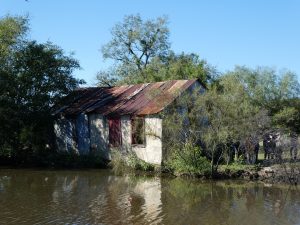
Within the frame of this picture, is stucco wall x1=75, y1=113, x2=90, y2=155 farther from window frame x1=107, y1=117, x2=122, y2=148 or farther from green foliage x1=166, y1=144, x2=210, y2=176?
green foliage x1=166, y1=144, x2=210, y2=176

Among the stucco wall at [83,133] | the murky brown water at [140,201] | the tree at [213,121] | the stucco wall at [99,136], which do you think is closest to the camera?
the murky brown water at [140,201]

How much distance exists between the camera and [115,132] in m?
28.9

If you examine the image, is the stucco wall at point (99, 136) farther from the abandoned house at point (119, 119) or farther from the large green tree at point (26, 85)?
the large green tree at point (26, 85)

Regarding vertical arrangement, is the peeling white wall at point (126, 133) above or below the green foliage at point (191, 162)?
above

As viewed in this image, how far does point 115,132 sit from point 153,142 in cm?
346

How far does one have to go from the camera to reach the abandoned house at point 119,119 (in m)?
26.3

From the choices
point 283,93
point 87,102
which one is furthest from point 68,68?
point 283,93

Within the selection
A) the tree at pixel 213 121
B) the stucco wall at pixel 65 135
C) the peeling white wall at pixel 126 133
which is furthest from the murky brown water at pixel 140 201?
the stucco wall at pixel 65 135

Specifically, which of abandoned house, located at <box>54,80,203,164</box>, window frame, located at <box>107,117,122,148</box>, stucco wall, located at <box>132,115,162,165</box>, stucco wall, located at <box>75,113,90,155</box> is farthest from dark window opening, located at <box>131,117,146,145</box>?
stucco wall, located at <box>75,113,90,155</box>

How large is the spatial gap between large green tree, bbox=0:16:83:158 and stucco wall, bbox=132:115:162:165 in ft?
25.7

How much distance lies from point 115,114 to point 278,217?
15.6 metres

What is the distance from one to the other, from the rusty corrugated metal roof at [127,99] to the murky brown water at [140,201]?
5.19 meters

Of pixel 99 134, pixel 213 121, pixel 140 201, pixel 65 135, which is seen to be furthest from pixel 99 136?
pixel 140 201

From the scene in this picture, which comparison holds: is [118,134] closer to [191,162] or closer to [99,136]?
[99,136]
